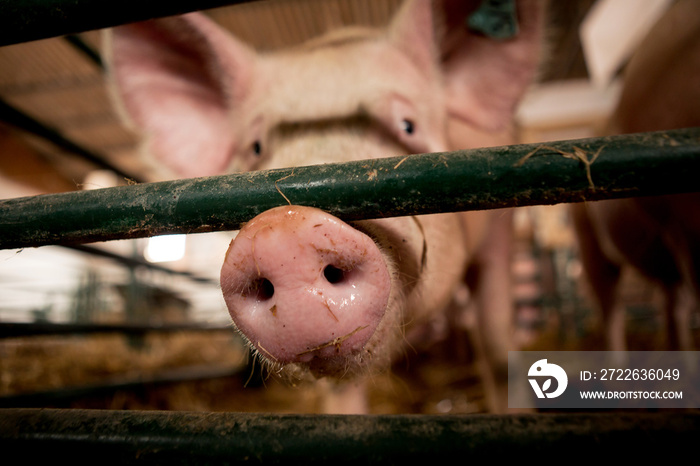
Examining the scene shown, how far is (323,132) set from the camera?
3.78ft

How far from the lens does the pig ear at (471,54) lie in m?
1.47

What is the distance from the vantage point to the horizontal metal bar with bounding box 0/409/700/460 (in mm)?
480

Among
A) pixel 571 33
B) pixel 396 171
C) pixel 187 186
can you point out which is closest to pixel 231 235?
pixel 187 186

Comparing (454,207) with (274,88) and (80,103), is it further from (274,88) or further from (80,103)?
(80,103)

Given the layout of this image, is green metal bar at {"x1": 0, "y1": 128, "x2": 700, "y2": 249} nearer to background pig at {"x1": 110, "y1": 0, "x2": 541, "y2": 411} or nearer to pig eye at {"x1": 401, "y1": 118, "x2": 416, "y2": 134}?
background pig at {"x1": 110, "y1": 0, "x2": 541, "y2": 411}

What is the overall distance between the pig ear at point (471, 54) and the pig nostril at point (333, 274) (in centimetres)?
112

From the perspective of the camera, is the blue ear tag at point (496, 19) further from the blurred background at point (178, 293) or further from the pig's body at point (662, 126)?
the pig's body at point (662, 126)

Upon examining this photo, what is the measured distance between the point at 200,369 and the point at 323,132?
2.40 meters

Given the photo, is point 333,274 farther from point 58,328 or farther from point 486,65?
point 58,328

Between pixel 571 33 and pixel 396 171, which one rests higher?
pixel 571 33

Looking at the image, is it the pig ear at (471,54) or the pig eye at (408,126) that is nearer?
the pig eye at (408,126)

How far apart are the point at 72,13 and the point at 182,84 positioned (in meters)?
1.03

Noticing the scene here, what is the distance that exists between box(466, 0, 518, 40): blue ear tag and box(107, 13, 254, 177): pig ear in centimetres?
85

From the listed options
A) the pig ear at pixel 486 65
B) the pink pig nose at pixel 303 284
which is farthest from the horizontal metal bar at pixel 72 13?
the pig ear at pixel 486 65
